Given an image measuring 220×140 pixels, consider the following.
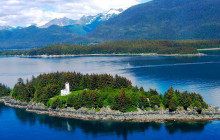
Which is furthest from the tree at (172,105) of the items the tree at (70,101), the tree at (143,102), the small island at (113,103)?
the tree at (70,101)

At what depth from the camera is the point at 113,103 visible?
Answer: 4744 cm

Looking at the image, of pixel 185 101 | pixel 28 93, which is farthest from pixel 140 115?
pixel 28 93

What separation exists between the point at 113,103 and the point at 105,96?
3.14 metres

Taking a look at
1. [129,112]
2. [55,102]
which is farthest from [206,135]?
[55,102]

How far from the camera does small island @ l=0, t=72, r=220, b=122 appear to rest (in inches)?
1772

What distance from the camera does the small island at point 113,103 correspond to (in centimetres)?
4500

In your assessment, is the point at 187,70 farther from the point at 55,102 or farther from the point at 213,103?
the point at 55,102

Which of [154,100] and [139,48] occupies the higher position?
[139,48]

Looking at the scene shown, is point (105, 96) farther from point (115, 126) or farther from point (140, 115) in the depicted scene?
point (140, 115)

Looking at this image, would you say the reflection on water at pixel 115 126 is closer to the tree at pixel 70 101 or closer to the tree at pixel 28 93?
the tree at pixel 70 101

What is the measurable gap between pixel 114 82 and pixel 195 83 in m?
26.0

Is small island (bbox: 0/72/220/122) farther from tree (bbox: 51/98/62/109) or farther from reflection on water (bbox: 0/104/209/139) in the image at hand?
reflection on water (bbox: 0/104/209/139)

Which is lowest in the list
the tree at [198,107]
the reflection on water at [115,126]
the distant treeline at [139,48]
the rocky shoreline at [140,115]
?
the reflection on water at [115,126]

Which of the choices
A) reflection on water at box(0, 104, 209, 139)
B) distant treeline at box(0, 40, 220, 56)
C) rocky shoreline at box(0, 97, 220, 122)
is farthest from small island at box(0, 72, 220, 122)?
distant treeline at box(0, 40, 220, 56)
